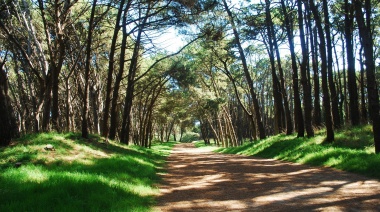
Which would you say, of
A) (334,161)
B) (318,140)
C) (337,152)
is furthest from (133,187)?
(318,140)

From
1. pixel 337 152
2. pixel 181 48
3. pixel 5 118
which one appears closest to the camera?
pixel 5 118

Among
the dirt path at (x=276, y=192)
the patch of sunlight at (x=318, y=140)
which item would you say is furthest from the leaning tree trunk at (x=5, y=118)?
the patch of sunlight at (x=318, y=140)

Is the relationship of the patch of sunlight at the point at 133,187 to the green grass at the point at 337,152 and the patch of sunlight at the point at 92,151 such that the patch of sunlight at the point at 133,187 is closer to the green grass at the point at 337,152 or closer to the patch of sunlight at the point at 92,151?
the patch of sunlight at the point at 92,151

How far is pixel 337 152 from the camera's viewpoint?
10.6 metres

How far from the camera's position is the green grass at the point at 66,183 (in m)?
5.16

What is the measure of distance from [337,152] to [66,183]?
845 cm

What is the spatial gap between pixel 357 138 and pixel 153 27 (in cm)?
1142

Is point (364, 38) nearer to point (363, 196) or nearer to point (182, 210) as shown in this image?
point (363, 196)

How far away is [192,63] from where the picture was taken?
88.9 ft

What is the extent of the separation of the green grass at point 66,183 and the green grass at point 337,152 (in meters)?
5.28

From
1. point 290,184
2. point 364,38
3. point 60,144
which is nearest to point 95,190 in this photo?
point 290,184

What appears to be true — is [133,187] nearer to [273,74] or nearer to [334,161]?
[334,161]

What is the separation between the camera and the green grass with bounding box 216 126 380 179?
844cm

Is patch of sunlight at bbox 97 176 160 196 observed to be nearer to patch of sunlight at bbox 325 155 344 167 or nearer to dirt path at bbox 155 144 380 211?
dirt path at bbox 155 144 380 211
